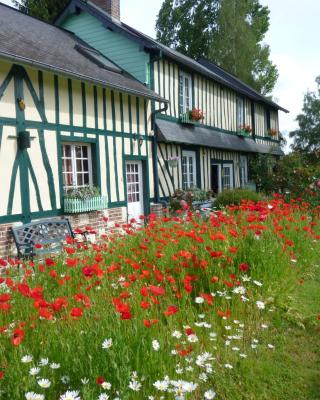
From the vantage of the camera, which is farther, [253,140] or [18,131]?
[253,140]

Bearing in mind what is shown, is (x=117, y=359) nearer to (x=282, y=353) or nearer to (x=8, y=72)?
(x=282, y=353)

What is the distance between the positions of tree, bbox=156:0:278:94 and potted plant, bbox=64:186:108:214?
18.5 m

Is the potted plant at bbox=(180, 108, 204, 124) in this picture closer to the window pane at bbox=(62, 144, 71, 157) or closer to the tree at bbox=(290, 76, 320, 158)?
the window pane at bbox=(62, 144, 71, 157)

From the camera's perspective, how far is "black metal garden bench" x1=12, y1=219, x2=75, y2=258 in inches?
259

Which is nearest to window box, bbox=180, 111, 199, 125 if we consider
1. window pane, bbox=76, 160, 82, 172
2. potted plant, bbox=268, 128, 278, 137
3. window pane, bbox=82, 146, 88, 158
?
window pane, bbox=82, 146, 88, 158

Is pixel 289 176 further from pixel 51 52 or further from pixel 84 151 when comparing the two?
pixel 51 52

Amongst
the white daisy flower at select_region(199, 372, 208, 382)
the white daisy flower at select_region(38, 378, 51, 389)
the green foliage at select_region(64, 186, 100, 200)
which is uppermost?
the green foliage at select_region(64, 186, 100, 200)

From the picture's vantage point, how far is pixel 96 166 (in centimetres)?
892

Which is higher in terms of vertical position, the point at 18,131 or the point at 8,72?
the point at 8,72

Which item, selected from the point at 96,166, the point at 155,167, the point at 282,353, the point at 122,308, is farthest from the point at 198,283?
the point at 155,167

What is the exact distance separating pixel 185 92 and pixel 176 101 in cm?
86

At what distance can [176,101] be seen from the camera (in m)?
12.4

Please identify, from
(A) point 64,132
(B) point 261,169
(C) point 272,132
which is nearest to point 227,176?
(B) point 261,169

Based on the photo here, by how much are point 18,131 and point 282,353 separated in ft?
19.2
